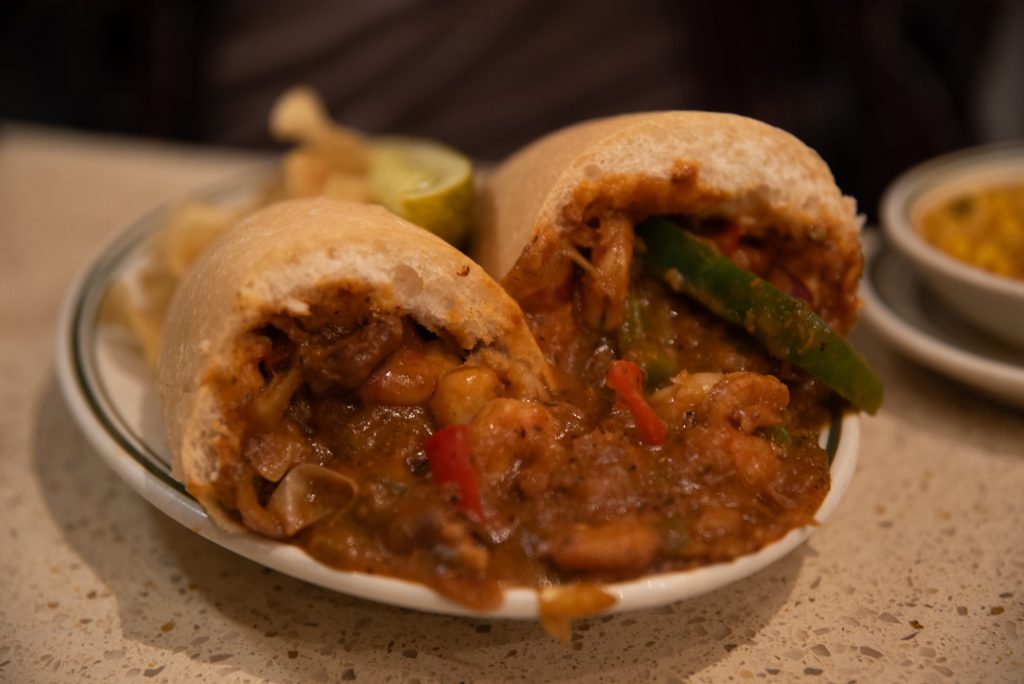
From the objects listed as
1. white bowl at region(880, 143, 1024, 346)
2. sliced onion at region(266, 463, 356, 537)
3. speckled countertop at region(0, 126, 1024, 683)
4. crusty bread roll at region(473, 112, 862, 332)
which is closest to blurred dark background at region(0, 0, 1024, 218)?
white bowl at region(880, 143, 1024, 346)

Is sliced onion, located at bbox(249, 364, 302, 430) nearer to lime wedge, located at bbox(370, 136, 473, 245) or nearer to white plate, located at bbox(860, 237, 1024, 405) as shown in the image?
lime wedge, located at bbox(370, 136, 473, 245)

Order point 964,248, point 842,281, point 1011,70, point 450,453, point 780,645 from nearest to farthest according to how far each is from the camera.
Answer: point 450,453
point 780,645
point 842,281
point 964,248
point 1011,70

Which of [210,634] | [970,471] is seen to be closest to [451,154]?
[210,634]

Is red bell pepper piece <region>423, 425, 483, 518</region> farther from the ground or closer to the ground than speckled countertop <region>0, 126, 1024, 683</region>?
farther from the ground

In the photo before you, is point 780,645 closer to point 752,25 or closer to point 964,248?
point 964,248

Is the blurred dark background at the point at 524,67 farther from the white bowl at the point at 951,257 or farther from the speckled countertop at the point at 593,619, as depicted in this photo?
the speckled countertop at the point at 593,619
